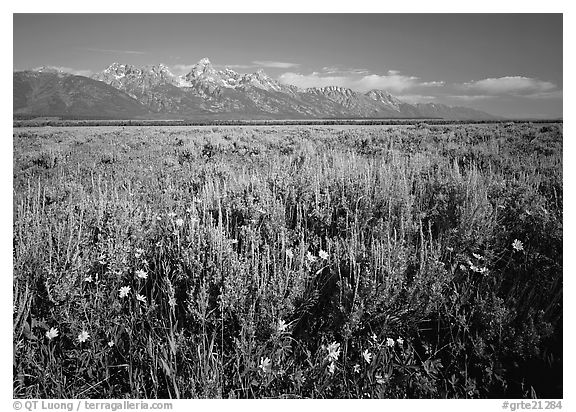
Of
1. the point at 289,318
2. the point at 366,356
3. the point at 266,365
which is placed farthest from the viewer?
the point at 289,318

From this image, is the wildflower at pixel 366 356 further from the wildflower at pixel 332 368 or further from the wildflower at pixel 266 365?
the wildflower at pixel 266 365

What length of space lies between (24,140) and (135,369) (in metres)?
3.41

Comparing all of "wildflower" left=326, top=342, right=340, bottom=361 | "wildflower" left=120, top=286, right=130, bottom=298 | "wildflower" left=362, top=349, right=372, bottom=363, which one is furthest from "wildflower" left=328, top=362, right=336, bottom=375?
"wildflower" left=120, top=286, right=130, bottom=298

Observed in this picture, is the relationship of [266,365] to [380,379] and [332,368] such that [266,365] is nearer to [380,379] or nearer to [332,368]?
[332,368]

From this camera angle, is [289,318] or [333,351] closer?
[333,351]

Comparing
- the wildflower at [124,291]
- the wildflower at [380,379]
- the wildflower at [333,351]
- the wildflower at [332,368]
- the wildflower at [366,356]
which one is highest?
the wildflower at [124,291]

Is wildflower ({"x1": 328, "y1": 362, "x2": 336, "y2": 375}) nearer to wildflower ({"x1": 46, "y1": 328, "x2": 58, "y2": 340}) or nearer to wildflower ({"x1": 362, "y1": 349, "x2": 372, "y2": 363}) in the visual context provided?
wildflower ({"x1": 362, "y1": 349, "x2": 372, "y2": 363})

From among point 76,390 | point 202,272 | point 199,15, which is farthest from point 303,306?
point 199,15

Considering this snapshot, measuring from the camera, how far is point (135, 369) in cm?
208

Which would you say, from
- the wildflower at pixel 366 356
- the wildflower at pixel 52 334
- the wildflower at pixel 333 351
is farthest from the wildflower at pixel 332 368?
the wildflower at pixel 52 334

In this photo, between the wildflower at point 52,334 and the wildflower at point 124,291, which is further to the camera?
the wildflower at point 124,291

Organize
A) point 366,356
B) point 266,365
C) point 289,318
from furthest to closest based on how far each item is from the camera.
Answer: point 289,318 < point 366,356 < point 266,365

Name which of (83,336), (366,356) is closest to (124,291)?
(83,336)
